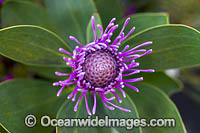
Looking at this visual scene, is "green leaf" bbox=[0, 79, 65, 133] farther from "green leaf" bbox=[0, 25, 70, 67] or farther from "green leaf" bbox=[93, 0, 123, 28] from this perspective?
"green leaf" bbox=[93, 0, 123, 28]

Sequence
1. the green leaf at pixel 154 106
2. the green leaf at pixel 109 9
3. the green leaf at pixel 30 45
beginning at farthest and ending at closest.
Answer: the green leaf at pixel 109 9
the green leaf at pixel 154 106
the green leaf at pixel 30 45

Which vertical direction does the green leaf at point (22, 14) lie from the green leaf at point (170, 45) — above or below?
above

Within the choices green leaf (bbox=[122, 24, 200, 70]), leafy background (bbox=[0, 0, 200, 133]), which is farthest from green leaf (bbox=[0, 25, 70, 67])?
green leaf (bbox=[122, 24, 200, 70])

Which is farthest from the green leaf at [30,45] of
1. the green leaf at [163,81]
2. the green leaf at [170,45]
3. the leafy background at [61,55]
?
the green leaf at [163,81]

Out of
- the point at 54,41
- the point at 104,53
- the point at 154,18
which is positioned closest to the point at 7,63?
the point at 54,41

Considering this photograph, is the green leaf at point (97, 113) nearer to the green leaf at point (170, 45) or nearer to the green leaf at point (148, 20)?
the green leaf at point (170, 45)

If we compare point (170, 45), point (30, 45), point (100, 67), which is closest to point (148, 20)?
point (170, 45)

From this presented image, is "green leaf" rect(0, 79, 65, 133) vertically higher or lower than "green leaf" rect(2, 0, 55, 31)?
lower

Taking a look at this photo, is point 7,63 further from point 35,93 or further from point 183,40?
point 183,40
